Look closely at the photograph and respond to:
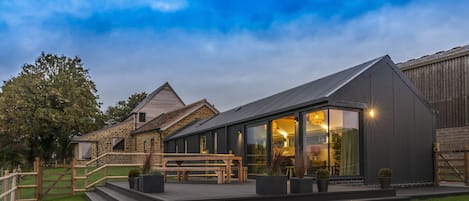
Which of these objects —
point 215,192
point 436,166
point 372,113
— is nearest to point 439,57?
point 436,166

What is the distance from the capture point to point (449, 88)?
17172mm

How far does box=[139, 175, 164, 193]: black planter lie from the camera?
319 inches

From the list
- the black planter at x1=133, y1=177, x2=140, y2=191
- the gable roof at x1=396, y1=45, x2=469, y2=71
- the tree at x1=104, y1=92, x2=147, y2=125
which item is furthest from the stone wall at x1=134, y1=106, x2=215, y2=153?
the tree at x1=104, y1=92, x2=147, y2=125

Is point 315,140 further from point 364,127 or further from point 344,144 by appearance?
point 364,127

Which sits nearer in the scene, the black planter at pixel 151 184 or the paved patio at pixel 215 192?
the paved patio at pixel 215 192

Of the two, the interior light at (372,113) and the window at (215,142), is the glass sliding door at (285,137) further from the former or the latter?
the window at (215,142)

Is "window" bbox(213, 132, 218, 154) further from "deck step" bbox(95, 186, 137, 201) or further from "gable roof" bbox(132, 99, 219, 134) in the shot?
"gable roof" bbox(132, 99, 219, 134)

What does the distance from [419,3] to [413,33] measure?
95.7 inches

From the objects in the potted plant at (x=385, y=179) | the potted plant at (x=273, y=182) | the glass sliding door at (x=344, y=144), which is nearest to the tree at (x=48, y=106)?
the glass sliding door at (x=344, y=144)

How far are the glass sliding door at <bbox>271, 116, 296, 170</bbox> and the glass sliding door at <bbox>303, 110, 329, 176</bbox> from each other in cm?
62

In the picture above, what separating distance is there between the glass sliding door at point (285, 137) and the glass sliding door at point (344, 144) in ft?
4.33

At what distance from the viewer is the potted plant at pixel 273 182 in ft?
23.8

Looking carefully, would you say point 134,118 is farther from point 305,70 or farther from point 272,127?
point 272,127

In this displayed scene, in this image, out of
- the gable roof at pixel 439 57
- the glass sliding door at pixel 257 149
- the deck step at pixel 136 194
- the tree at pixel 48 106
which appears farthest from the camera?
the tree at pixel 48 106
